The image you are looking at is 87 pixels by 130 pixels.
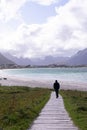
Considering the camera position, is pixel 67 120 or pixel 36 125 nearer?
pixel 36 125

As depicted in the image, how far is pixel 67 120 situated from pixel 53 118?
106cm

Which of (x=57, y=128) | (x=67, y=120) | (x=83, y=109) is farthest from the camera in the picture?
(x=83, y=109)

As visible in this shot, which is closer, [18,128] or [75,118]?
[18,128]

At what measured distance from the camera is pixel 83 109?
2975cm

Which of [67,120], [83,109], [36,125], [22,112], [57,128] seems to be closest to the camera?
[57,128]

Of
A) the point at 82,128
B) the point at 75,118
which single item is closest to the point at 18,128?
the point at 82,128

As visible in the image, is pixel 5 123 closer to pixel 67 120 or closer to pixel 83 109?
pixel 67 120

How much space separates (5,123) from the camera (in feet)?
71.9

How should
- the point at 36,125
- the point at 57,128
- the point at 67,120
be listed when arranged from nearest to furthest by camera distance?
1. the point at 57,128
2. the point at 36,125
3. the point at 67,120

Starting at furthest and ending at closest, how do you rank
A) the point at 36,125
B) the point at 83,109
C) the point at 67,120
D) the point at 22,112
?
→ 1. the point at 83,109
2. the point at 22,112
3. the point at 67,120
4. the point at 36,125

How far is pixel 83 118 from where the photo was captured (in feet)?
79.7

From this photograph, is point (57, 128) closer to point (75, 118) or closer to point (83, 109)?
point (75, 118)

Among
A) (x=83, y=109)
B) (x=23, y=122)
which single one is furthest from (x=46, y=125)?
(x=83, y=109)

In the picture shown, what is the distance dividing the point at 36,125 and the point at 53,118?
9.96 ft
